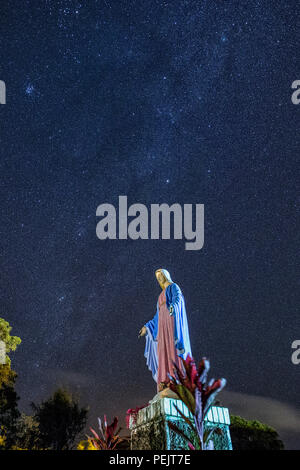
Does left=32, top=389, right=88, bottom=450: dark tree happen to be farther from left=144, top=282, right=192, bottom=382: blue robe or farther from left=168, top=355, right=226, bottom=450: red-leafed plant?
left=168, top=355, right=226, bottom=450: red-leafed plant

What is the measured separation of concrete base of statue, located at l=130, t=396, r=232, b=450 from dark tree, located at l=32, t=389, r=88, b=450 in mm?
18457

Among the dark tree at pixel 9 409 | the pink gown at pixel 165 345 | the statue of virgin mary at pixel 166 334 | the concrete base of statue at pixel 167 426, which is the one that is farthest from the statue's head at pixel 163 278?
the dark tree at pixel 9 409

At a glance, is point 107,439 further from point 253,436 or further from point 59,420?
point 59,420

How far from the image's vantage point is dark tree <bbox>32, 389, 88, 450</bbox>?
21.8 m

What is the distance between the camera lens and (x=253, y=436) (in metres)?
18.6

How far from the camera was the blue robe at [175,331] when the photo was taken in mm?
7477

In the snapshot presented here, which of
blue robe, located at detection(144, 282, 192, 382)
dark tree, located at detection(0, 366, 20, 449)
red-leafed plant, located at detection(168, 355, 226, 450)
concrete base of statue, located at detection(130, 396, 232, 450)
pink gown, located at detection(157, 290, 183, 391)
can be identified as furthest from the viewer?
dark tree, located at detection(0, 366, 20, 449)

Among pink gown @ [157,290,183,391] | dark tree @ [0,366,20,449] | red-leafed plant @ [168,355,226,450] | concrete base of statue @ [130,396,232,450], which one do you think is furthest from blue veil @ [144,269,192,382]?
dark tree @ [0,366,20,449]

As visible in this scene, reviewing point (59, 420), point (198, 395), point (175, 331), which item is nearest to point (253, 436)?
point (59, 420)

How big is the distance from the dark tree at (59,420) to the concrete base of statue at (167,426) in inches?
727

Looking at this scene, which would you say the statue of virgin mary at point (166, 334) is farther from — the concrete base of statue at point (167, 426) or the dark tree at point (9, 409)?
the dark tree at point (9, 409)

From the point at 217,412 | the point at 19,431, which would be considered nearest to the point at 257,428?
the point at 19,431
